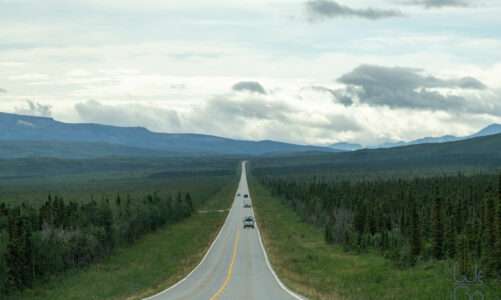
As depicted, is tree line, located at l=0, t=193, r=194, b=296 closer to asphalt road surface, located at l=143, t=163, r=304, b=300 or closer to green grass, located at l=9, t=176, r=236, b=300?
green grass, located at l=9, t=176, r=236, b=300

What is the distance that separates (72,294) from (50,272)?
13.1 m

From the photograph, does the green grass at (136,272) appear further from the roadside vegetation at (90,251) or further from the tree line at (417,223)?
the tree line at (417,223)

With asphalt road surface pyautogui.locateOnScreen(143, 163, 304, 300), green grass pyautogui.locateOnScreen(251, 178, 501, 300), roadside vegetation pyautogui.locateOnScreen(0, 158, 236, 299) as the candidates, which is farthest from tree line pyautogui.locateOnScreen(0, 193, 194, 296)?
green grass pyautogui.locateOnScreen(251, 178, 501, 300)

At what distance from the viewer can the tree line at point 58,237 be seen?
5462cm

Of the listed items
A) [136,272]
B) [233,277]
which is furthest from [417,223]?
[136,272]

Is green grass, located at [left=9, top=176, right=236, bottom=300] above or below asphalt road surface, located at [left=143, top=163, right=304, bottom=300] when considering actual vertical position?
below

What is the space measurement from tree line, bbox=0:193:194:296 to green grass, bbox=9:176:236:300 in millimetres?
1406

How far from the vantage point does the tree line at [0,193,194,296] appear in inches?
2151

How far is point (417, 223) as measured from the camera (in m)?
57.3

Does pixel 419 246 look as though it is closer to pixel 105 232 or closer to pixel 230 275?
pixel 230 275

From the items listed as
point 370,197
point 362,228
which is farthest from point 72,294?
point 370,197

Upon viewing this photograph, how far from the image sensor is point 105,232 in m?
74.5

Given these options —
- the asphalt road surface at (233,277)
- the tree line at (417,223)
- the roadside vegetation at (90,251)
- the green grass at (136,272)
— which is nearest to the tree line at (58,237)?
the roadside vegetation at (90,251)

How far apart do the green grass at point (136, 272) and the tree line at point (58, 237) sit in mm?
1406
